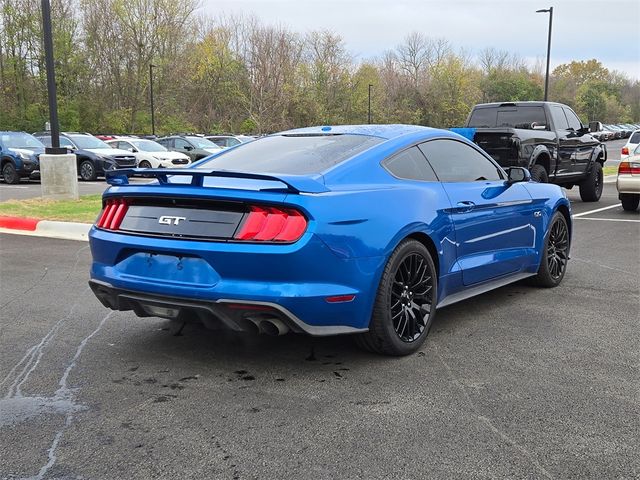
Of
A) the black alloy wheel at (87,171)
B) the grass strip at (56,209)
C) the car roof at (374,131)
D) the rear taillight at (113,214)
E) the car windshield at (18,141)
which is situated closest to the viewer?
the rear taillight at (113,214)

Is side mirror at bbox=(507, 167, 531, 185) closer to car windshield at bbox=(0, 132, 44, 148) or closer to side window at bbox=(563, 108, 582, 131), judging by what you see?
side window at bbox=(563, 108, 582, 131)

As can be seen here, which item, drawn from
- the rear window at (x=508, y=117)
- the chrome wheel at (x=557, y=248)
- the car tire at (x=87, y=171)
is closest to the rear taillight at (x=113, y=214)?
the chrome wheel at (x=557, y=248)

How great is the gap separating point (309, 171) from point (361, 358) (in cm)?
125

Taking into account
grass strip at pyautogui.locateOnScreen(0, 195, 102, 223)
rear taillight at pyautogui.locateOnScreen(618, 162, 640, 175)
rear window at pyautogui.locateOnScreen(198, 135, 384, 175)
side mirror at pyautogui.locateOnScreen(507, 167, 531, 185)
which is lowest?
grass strip at pyautogui.locateOnScreen(0, 195, 102, 223)

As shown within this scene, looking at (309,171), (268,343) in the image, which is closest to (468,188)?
(309,171)

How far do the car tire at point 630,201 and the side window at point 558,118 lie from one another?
5.86 ft

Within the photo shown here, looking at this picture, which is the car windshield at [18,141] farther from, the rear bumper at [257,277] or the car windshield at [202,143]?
the rear bumper at [257,277]

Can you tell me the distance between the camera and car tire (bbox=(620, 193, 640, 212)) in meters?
12.3

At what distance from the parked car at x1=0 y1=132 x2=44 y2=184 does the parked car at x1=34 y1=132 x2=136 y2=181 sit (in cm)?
109

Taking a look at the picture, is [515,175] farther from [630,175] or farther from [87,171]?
[87,171]

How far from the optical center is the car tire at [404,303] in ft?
13.1

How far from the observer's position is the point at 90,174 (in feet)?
68.7

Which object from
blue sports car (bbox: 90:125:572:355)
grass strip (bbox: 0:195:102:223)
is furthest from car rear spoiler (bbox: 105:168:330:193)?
grass strip (bbox: 0:195:102:223)

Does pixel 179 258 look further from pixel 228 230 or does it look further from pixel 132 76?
pixel 132 76
